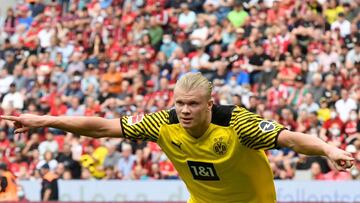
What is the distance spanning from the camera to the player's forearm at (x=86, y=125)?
8.77 metres

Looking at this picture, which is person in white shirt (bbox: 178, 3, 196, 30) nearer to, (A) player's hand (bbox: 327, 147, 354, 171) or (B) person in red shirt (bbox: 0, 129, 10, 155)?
(B) person in red shirt (bbox: 0, 129, 10, 155)

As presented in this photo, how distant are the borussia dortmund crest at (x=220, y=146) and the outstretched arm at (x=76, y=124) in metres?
0.82

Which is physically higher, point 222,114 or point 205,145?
point 222,114

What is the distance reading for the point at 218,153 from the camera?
8.63 meters

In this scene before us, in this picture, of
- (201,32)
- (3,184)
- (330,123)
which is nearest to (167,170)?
(3,184)

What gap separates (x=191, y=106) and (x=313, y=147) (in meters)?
1.07

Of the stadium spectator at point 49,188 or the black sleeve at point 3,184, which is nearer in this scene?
the black sleeve at point 3,184

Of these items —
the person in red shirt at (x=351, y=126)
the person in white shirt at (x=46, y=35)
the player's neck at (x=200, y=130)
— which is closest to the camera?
the player's neck at (x=200, y=130)

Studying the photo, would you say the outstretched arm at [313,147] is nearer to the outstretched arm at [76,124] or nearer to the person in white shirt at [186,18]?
the outstretched arm at [76,124]

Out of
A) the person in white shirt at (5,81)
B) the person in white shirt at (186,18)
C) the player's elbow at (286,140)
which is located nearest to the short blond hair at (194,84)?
the player's elbow at (286,140)

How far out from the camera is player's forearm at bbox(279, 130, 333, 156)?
25.4 feet

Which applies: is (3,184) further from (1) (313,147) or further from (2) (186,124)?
(1) (313,147)

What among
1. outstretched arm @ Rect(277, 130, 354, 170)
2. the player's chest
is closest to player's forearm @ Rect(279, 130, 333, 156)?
outstretched arm @ Rect(277, 130, 354, 170)

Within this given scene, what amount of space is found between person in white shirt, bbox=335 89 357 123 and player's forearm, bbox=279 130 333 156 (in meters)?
10.8
